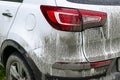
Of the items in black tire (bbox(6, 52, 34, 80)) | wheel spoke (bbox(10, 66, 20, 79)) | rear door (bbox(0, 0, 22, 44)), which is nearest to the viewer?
black tire (bbox(6, 52, 34, 80))

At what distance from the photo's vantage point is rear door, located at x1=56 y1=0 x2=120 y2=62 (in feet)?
10.7

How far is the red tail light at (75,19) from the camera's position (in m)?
3.24

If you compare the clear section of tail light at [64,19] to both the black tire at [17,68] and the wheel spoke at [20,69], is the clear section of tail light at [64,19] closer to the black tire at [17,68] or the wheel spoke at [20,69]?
the black tire at [17,68]

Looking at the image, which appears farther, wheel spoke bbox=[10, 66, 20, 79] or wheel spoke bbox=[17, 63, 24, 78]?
wheel spoke bbox=[10, 66, 20, 79]

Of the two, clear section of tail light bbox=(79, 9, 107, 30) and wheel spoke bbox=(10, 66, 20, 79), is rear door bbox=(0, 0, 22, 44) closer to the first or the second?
wheel spoke bbox=(10, 66, 20, 79)

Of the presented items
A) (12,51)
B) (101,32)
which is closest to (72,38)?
(101,32)

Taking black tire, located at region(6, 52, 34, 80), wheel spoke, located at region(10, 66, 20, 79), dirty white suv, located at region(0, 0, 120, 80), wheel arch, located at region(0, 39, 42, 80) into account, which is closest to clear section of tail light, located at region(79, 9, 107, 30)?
dirty white suv, located at region(0, 0, 120, 80)

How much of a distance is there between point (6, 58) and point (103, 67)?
4.57ft

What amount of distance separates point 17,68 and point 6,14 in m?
0.67

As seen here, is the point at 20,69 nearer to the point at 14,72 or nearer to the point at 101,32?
the point at 14,72

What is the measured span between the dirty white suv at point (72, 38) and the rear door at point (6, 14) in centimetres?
31

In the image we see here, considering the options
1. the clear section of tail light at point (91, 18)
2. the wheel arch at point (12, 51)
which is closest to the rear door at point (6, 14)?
the wheel arch at point (12, 51)

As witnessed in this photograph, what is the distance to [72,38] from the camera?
10.7ft

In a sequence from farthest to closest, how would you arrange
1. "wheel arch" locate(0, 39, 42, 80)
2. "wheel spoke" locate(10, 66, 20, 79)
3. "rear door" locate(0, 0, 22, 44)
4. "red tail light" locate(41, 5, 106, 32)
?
1. "wheel spoke" locate(10, 66, 20, 79)
2. "rear door" locate(0, 0, 22, 44)
3. "wheel arch" locate(0, 39, 42, 80)
4. "red tail light" locate(41, 5, 106, 32)
